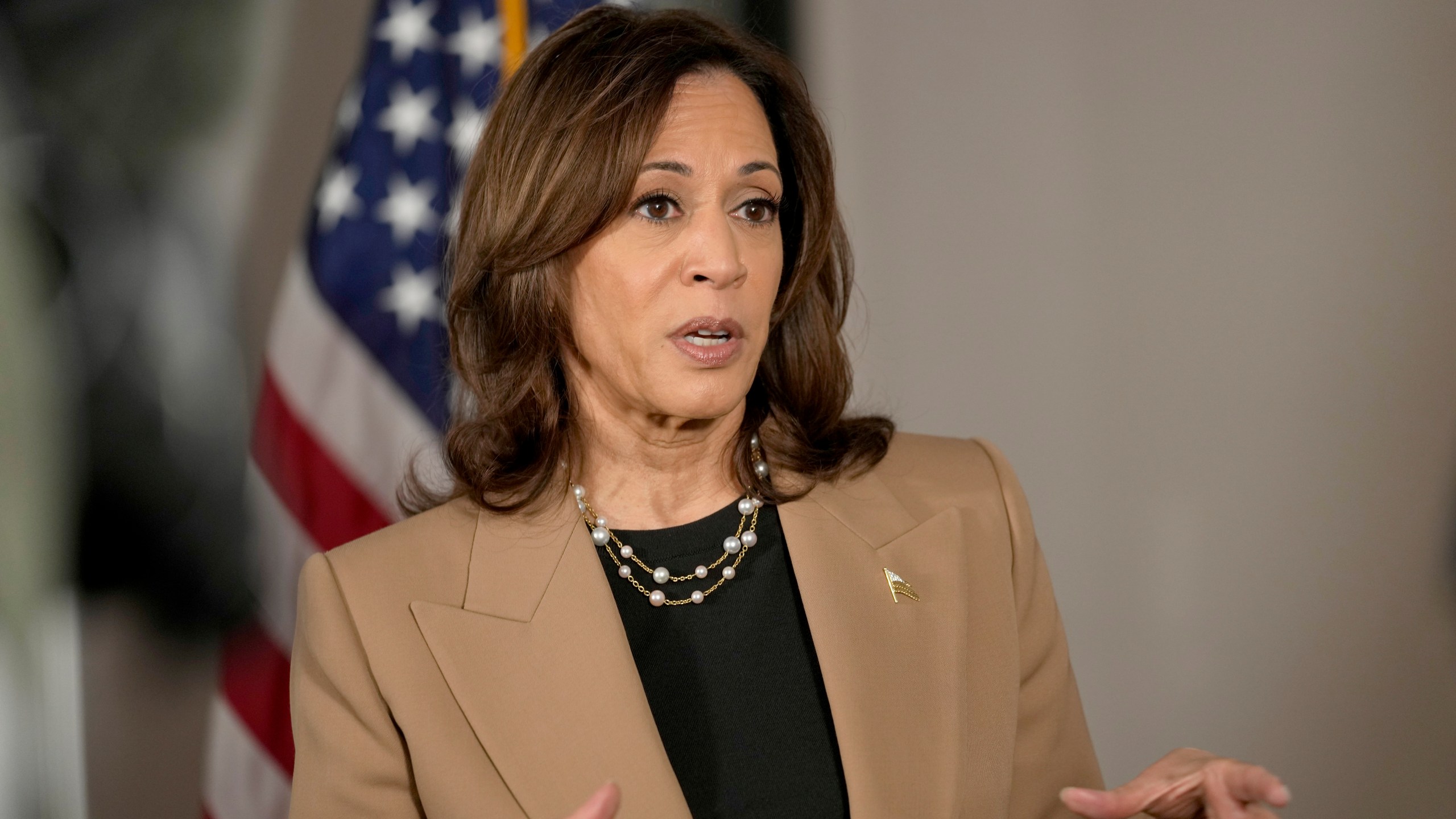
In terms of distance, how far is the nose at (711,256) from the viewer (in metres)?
1.49

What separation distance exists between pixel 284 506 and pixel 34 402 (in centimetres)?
70

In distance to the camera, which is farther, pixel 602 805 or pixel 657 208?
pixel 657 208

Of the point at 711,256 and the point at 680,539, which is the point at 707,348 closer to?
the point at 711,256

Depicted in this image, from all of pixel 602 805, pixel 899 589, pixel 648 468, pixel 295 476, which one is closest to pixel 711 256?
pixel 648 468

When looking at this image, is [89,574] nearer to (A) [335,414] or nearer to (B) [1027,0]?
(A) [335,414]

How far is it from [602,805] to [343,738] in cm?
43

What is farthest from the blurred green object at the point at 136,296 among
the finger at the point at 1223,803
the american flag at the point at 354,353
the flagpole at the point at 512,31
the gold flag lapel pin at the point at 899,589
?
the finger at the point at 1223,803

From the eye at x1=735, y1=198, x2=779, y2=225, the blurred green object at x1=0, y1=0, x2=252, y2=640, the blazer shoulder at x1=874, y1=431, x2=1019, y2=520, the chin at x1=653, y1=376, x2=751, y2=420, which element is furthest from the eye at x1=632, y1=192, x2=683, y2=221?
the blurred green object at x1=0, y1=0, x2=252, y2=640

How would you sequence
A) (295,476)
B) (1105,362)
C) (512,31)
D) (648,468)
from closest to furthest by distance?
(648,468) → (295,476) → (512,31) → (1105,362)

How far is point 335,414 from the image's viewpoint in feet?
7.45

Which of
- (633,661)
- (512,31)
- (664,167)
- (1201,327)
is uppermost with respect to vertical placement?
(512,31)

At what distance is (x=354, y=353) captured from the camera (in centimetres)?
227

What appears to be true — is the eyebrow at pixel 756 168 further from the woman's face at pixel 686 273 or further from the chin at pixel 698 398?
the chin at pixel 698 398

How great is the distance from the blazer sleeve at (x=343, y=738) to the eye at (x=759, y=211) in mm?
726
